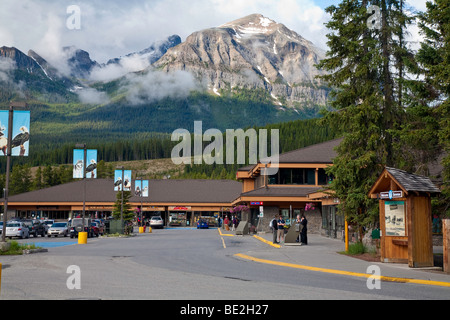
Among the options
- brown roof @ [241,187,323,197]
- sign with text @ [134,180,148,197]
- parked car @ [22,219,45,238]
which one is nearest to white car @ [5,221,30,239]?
parked car @ [22,219,45,238]

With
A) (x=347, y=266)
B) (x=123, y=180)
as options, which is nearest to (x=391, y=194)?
(x=347, y=266)

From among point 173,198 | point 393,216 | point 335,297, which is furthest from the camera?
point 173,198

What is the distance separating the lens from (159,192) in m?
91.5

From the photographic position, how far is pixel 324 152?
59.4 metres

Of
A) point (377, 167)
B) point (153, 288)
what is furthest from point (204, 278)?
point (377, 167)

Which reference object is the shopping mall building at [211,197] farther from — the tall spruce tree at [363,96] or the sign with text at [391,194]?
the sign with text at [391,194]

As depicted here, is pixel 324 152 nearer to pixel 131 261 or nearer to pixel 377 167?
pixel 377 167

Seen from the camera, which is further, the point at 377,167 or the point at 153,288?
the point at 377,167

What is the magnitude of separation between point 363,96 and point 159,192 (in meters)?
69.2

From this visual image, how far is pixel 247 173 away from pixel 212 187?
22.6 metres

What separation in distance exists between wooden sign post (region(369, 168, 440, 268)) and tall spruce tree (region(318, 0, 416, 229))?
3.32 m

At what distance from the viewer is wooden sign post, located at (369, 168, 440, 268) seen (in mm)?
18344

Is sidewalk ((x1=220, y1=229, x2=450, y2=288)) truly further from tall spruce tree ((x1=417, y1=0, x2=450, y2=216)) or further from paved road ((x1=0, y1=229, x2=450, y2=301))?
tall spruce tree ((x1=417, y1=0, x2=450, y2=216))

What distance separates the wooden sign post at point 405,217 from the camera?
18344 millimetres
